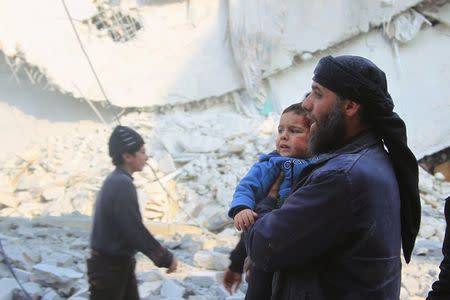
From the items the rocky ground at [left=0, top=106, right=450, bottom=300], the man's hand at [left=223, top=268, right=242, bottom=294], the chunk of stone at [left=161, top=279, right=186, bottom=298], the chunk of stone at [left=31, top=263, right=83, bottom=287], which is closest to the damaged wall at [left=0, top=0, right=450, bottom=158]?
the rocky ground at [left=0, top=106, right=450, bottom=300]

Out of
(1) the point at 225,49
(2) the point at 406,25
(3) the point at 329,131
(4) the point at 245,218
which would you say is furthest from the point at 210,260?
(2) the point at 406,25

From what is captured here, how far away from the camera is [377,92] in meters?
1.50

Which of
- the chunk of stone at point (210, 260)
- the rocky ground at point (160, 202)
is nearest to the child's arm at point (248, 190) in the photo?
the rocky ground at point (160, 202)

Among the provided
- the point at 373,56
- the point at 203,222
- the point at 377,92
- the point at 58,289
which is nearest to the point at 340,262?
the point at 377,92

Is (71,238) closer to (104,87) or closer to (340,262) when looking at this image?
(104,87)

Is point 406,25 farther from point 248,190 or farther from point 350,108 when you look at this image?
point 350,108

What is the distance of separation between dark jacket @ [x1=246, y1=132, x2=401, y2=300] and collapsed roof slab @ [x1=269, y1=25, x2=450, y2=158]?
29.0 feet

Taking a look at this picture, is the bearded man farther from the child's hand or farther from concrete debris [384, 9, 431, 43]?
concrete debris [384, 9, 431, 43]

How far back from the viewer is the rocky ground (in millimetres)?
4586

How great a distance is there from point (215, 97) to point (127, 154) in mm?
7343

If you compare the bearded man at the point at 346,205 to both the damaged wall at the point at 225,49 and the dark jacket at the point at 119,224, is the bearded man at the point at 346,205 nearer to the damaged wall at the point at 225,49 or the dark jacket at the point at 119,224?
the dark jacket at the point at 119,224

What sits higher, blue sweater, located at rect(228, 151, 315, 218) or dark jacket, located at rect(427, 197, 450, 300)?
blue sweater, located at rect(228, 151, 315, 218)

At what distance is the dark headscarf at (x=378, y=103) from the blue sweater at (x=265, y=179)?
39 centimetres

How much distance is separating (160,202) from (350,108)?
6931 mm
